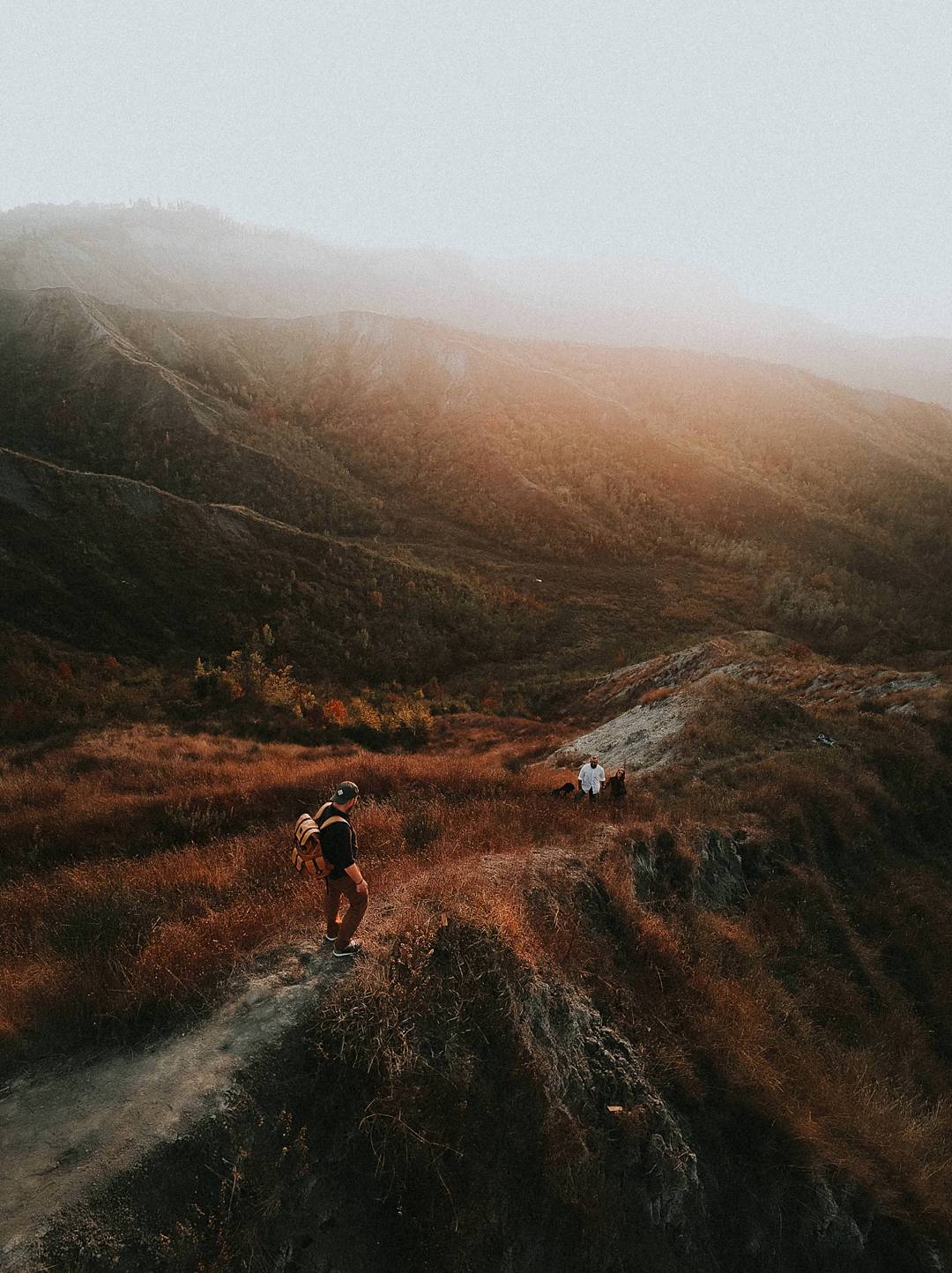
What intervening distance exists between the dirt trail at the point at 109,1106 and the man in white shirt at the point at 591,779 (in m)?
7.95

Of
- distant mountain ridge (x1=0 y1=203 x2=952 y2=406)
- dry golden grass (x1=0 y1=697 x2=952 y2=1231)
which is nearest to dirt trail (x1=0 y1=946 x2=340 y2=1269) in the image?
dry golden grass (x1=0 y1=697 x2=952 y2=1231)

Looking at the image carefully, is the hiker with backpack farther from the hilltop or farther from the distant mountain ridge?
the distant mountain ridge

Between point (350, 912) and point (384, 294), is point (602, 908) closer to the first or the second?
point (350, 912)

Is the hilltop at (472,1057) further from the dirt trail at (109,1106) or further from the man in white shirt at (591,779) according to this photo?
the man in white shirt at (591,779)

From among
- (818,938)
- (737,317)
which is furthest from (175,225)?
(818,938)

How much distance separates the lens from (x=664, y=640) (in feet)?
125

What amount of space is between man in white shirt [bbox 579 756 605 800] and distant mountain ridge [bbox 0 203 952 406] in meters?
138

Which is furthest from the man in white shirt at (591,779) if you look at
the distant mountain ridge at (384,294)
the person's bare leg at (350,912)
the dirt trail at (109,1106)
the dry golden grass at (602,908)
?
the distant mountain ridge at (384,294)

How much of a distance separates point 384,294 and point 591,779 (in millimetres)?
181307

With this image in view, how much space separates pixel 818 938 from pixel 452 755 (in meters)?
12.1

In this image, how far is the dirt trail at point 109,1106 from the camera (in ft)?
11.3

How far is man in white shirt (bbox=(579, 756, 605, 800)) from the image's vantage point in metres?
12.2

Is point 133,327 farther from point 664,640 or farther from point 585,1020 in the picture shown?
point 585,1020

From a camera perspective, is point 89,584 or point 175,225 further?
point 175,225
